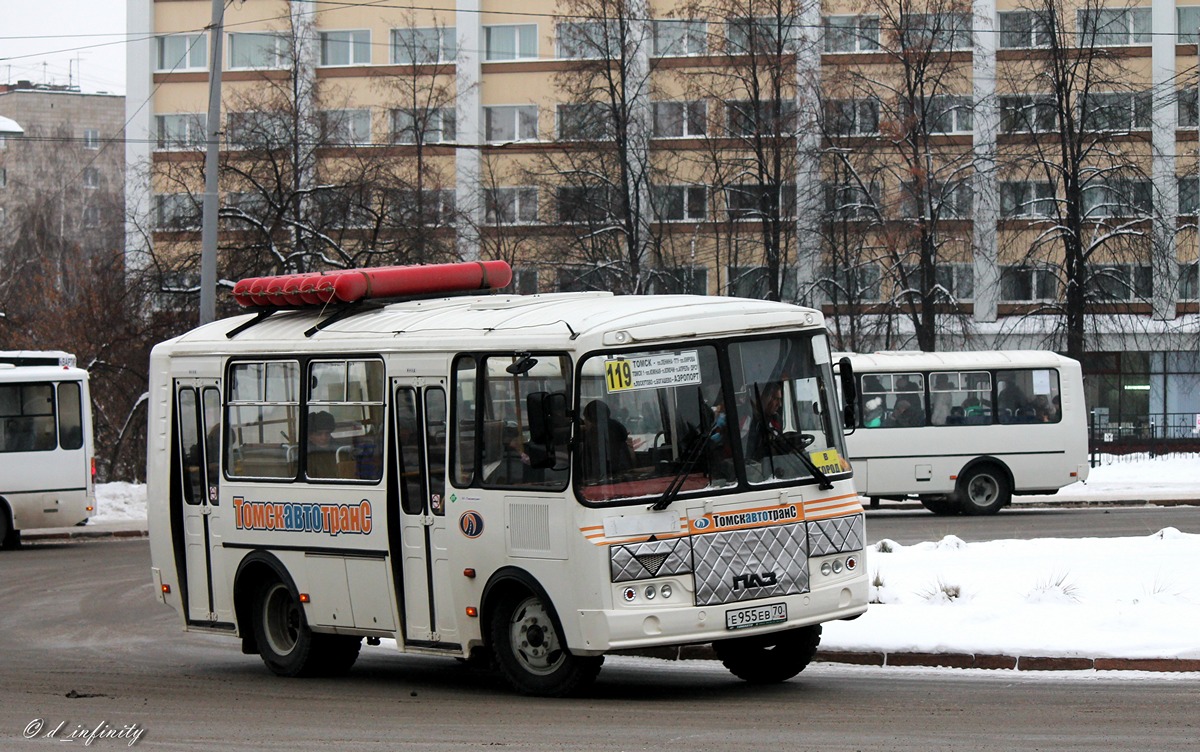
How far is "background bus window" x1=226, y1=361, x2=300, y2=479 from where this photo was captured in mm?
12789

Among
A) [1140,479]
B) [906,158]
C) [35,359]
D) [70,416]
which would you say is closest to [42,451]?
[70,416]

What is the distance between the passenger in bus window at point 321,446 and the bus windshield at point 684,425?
2.69 meters

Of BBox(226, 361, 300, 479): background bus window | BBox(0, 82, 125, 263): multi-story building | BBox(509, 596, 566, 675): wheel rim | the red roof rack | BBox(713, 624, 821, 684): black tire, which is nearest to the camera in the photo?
BBox(509, 596, 566, 675): wheel rim

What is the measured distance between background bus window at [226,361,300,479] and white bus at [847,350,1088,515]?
668 inches

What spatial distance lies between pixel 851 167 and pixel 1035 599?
3306 centimetres

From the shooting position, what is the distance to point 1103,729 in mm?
9203

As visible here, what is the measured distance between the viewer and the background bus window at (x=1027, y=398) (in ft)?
94.8

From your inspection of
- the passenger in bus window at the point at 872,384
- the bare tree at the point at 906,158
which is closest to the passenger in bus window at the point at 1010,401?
the passenger in bus window at the point at 872,384

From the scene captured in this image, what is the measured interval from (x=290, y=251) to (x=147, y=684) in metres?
25.0

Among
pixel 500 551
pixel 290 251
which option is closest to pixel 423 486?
pixel 500 551

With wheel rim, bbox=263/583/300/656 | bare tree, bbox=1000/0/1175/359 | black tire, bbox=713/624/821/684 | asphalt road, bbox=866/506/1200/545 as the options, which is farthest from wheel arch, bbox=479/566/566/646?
bare tree, bbox=1000/0/1175/359

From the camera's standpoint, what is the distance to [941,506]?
29656 millimetres

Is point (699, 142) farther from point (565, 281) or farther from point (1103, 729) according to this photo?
point (1103, 729)

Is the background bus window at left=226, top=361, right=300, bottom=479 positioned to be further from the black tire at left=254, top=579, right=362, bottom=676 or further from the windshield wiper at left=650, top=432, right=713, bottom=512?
the windshield wiper at left=650, top=432, right=713, bottom=512
